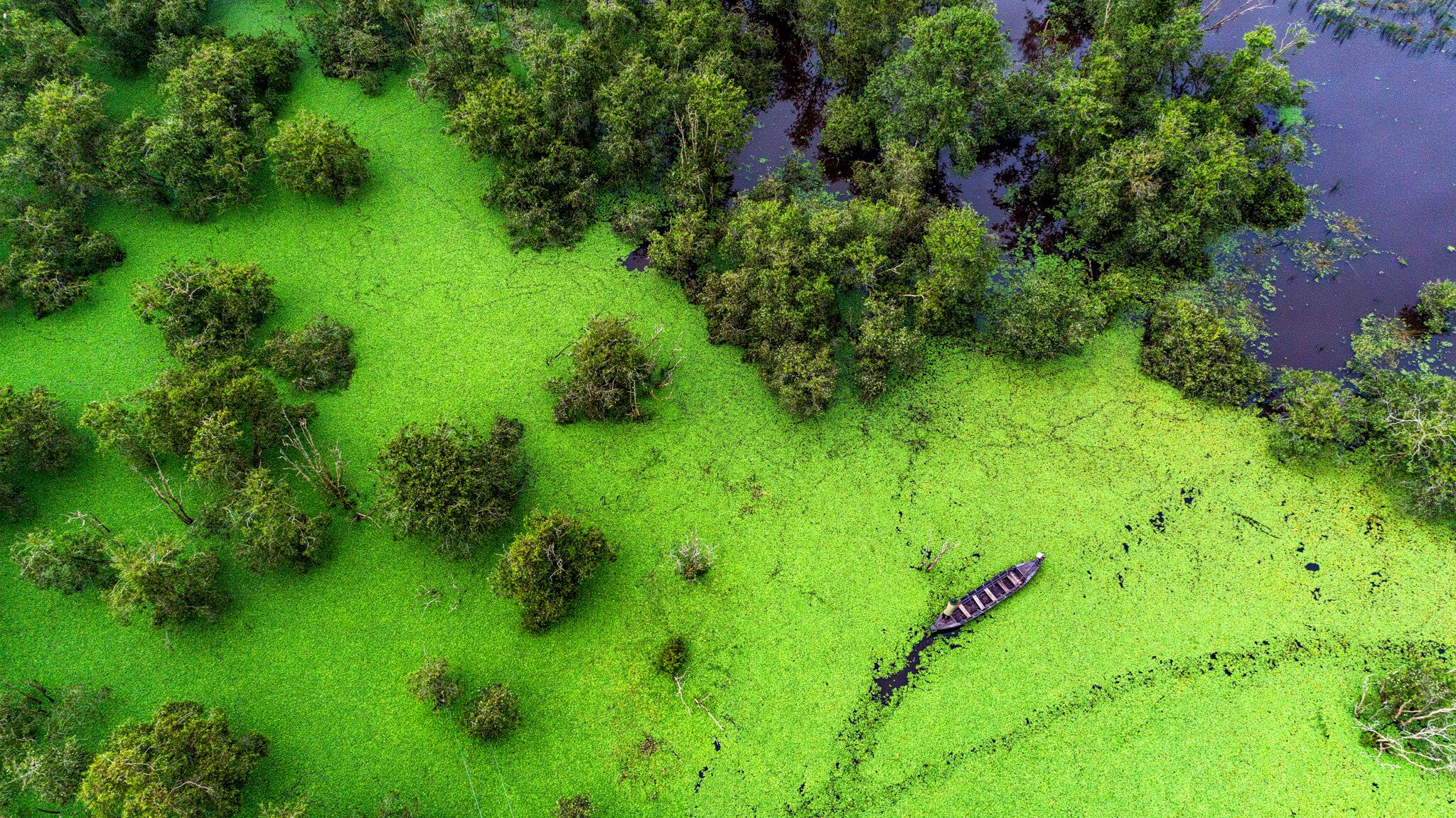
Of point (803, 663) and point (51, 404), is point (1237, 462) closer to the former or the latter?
point (803, 663)

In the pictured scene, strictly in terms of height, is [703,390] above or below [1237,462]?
below

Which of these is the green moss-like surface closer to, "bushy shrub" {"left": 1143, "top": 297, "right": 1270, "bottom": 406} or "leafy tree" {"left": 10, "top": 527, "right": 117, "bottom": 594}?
"bushy shrub" {"left": 1143, "top": 297, "right": 1270, "bottom": 406}

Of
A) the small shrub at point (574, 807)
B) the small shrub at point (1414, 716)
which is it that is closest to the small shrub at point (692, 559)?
the small shrub at point (574, 807)

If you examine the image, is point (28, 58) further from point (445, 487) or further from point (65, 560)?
point (445, 487)

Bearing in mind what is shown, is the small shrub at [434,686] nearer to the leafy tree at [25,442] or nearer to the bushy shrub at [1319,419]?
the leafy tree at [25,442]

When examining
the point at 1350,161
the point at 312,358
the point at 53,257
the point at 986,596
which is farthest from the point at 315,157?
the point at 1350,161

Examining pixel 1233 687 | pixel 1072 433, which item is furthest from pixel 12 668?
pixel 1233 687

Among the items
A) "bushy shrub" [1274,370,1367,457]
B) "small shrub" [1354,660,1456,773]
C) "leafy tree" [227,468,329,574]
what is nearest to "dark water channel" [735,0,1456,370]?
"bushy shrub" [1274,370,1367,457]
